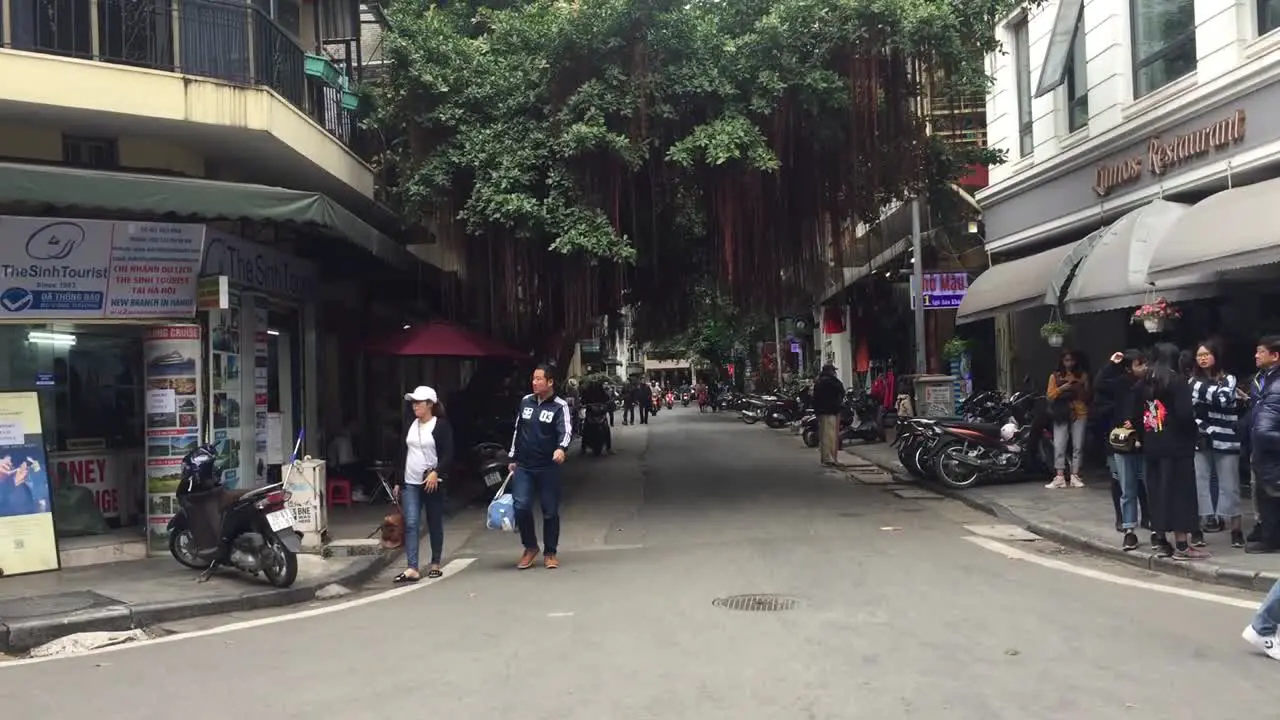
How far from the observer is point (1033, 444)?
13.3 m

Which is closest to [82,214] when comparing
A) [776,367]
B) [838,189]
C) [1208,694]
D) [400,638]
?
[400,638]

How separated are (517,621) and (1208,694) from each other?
13.6 feet

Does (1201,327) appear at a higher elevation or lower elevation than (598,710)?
higher

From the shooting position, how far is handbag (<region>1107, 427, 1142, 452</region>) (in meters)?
8.41

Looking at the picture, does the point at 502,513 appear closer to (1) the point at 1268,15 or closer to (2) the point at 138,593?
(2) the point at 138,593

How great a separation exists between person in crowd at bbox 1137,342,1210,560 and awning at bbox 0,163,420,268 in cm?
769

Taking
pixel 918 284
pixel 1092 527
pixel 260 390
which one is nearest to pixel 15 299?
pixel 260 390

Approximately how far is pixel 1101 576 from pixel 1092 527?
6.72ft

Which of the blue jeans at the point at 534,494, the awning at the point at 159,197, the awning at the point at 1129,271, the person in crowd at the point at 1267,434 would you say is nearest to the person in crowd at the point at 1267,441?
the person in crowd at the point at 1267,434

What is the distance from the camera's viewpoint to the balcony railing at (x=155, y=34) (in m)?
9.65

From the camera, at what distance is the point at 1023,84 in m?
17.4

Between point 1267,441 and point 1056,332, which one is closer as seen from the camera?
point 1267,441

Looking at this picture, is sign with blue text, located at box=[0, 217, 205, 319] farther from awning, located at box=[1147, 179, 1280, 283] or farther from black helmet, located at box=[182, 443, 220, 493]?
awning, located at box=[1147, 179, 1280, 283]

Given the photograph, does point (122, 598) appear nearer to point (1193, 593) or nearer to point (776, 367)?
point (1193, 593)
